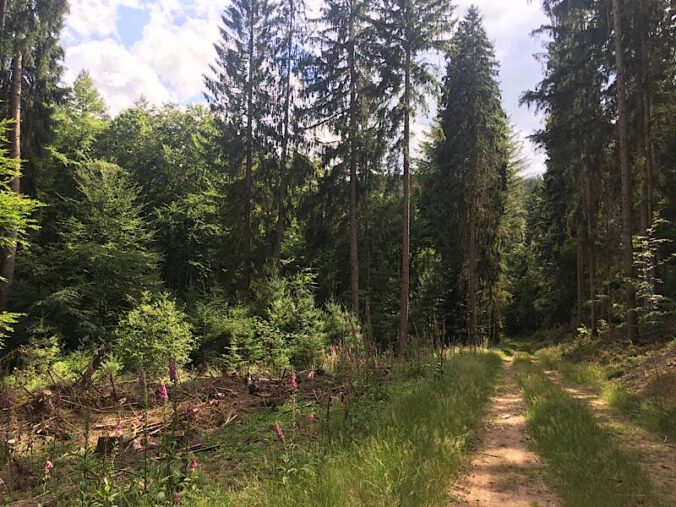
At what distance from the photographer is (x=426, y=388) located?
7.38m

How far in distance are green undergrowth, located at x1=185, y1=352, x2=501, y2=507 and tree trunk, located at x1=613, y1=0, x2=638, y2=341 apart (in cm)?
830

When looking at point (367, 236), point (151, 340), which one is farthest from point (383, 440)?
point (367, 236)

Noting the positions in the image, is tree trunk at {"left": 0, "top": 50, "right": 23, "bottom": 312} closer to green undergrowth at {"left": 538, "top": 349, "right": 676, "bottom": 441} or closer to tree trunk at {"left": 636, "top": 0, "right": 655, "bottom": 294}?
green undergrowth at {"left": 538, "top": 349, "right": 676, "bottom": 441}

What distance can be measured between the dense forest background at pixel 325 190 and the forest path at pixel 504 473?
4.38 metres

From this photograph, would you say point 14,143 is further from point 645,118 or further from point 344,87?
point 645,118

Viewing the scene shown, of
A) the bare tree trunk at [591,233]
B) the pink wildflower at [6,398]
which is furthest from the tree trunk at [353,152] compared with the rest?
the pink wildflower at [6,398]

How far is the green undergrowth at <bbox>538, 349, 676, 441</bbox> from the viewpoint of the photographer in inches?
253

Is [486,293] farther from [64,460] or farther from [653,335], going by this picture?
[64,460]

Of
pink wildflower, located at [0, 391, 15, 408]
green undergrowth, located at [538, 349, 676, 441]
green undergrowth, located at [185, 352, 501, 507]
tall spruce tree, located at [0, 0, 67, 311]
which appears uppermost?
tall spruce tree, located at [0, 0, 67, 311]

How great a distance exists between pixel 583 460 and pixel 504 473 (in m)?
0.95

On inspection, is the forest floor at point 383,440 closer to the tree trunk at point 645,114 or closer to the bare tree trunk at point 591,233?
the tree trunk at point 645,114

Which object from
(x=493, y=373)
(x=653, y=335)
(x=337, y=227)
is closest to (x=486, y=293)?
(x=337, y=227)

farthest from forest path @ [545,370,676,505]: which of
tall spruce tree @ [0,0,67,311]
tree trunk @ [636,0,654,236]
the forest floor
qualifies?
tall spruce tree @ [0,0,67,311]

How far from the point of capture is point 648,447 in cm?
564
